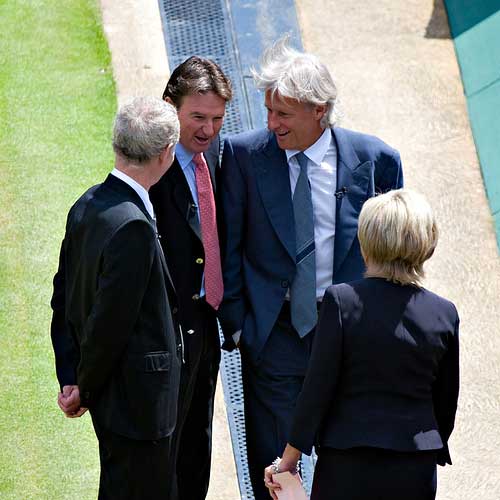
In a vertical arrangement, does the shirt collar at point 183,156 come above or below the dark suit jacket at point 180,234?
above

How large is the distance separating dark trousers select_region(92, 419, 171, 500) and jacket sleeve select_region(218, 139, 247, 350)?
709 millimetres

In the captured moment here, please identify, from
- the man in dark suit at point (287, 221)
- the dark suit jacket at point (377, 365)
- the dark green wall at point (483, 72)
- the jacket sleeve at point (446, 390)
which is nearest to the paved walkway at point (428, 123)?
the dark green wall at point (483, 72)

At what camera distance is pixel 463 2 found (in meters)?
7.90

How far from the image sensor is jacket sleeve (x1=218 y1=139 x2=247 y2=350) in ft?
15.9

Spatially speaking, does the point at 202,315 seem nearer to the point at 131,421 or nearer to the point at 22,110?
the point at 131,421

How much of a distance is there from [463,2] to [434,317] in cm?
456

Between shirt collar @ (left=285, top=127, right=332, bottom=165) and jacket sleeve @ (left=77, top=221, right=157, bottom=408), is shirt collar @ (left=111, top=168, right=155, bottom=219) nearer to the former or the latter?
jacket sleeve @ (left=77, top=221, right=157, bottom=408)

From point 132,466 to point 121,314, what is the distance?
26.0 inches

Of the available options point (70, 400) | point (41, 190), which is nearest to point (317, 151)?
point (70, 400)

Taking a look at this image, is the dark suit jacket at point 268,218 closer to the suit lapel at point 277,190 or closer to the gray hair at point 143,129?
the suit lapel at point 277,190

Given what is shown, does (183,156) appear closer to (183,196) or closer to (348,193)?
(183,196)

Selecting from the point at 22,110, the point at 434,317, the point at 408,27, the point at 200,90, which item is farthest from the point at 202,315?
the point at 408,27

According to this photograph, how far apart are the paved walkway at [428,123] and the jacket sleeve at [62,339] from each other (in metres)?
1.37

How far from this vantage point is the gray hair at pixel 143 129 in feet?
13.4
